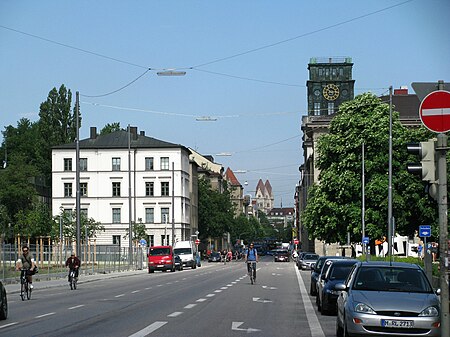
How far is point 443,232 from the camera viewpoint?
1124 cm

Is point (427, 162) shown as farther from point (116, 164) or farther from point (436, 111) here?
point (116, 164)

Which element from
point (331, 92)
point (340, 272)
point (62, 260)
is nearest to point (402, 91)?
point (331, 92)

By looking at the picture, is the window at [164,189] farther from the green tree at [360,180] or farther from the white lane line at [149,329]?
the white lane line at [149,329]

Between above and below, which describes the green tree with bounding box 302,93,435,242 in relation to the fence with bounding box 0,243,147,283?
above

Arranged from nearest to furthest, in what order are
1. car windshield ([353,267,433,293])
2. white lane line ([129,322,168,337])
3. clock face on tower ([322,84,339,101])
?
car windshield ([353,267,433,293]) → white lane line ([129,322,168,337]) → clock face on tower ([322,84,339,101])

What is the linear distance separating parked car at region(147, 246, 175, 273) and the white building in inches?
1518

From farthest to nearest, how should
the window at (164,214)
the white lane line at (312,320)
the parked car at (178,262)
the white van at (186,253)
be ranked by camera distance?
the window at (164,214) < the white van at (186,253) < the parked car at (178,262) < the white lane line at (312,320)

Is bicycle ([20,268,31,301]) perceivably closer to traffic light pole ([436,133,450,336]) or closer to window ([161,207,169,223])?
traffic light pole ([436,133,450,336])

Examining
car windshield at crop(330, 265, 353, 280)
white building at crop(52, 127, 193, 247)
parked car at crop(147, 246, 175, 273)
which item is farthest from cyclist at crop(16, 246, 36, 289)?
white building at crop(52, 127, 193, 247)

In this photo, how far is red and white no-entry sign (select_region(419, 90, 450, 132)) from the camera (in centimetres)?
1117

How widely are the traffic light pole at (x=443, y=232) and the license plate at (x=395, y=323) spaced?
240 centimetres

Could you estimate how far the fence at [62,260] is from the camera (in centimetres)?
4191

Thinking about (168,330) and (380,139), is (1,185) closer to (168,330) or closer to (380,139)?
(380,139)

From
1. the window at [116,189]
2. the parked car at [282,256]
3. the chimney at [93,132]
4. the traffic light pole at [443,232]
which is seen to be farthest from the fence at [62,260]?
the chimney at [93,132]
